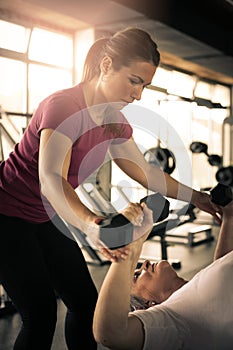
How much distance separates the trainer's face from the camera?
1.20 m

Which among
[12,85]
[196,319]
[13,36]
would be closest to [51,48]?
[13,36]

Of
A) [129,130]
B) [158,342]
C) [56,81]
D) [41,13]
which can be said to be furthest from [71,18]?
[158,342]

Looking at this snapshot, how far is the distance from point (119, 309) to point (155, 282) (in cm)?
44

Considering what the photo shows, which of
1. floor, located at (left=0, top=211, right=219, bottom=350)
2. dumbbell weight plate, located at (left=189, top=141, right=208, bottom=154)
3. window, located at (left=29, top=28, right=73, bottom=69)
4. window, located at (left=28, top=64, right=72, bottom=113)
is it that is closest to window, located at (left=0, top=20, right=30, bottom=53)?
window, located at (left=29, top=28, right=73, bottom=69)

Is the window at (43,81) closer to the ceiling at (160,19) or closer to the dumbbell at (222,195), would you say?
the ceiling at (160,19)

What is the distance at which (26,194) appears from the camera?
1326 millimetres

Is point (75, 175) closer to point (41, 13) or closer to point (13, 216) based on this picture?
point (13, 216)

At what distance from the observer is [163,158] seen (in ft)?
16.1

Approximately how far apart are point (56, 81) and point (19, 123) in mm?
892

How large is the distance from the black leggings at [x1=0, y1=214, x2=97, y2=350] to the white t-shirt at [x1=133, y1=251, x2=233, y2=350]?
38 centimetres

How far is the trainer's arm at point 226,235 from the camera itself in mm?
1350

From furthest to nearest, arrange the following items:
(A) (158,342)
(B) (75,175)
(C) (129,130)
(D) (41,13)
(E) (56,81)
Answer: (E) (56,81)
(D) (41,13)
(C) (129,130)
(B) (75,175)
(A) (158,342)

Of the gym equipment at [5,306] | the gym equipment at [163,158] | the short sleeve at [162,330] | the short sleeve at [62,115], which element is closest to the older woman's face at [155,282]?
the short sleeve at [162,330]

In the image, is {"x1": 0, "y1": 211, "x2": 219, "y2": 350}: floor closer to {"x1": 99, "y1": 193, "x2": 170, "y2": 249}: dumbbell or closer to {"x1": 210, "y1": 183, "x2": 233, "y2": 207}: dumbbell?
{"x1": 210, "y1": 183, "x2": 233, "y2": 207}: dumbbell
